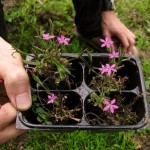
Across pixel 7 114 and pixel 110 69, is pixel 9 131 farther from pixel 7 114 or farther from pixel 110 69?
pixel 110 69

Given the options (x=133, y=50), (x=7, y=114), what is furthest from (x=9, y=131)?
(x=133, y=50)

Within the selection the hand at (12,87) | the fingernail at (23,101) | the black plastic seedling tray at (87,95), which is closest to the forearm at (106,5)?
the black plastic seedling tray at (87,95)

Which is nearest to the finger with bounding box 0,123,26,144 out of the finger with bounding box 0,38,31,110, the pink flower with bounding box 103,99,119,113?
the finger with bounding box 0,38,31,110

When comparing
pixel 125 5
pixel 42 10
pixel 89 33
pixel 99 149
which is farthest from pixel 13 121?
pixel 125 5

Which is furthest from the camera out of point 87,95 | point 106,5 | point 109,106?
point 106,5

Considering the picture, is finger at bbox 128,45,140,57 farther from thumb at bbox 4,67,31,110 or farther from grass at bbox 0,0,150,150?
thumb at bbox 4,67,31,110
